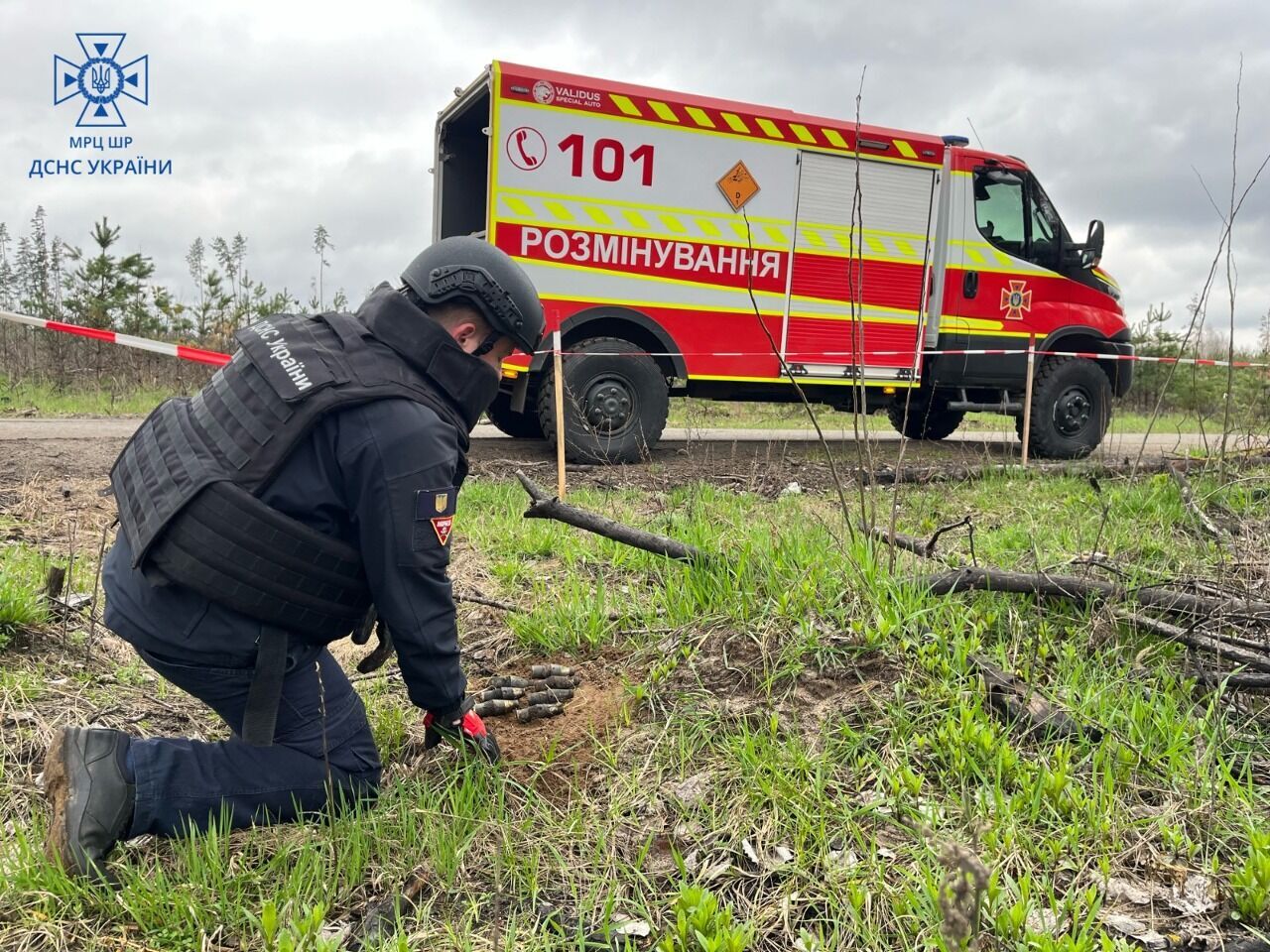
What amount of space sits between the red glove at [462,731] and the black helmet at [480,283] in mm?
983

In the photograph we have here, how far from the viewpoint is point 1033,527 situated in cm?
435

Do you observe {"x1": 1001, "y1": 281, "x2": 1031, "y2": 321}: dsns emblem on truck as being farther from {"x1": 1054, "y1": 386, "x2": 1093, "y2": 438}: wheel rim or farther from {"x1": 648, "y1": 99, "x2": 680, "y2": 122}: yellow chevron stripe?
{"x1": 648, "y1": 99, "x2": 680, "y2": 122}: yellow chevron stripe

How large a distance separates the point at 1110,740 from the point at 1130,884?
0.45m

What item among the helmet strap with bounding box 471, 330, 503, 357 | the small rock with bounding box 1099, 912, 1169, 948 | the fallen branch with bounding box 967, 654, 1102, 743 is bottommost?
the small rock with bounding box 1099, 912, 1169, 948

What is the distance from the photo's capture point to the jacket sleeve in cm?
212

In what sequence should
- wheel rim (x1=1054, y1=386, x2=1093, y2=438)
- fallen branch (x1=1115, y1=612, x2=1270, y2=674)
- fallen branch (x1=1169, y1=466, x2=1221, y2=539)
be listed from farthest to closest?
wheel rim (x1=1054, y1=386, x2=1093, y2=438) < fallen branch (x1=1169, y1=466, x2=1221, y2=539) < fallen branch (x1=1115, y1=612, x2=1270, y2=674)

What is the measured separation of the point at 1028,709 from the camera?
245cm

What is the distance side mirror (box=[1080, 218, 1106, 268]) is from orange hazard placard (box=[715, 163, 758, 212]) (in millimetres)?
3474

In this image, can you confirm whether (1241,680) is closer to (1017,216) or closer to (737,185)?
(737,185)

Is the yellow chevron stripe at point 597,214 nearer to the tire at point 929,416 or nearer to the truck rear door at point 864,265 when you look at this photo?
the truck rear door at point 864,265

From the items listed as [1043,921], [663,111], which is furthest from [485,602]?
[663,111]

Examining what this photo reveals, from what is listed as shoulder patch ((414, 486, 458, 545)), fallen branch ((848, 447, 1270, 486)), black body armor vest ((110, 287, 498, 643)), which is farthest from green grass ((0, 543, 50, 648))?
fallen branch ((848, 447, 1270, 486))

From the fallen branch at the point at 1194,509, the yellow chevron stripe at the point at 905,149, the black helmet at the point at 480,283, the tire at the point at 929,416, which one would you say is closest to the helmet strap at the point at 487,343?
the black helmet at the point at 480,283

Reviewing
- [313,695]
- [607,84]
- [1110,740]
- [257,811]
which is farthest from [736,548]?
[607,84]
